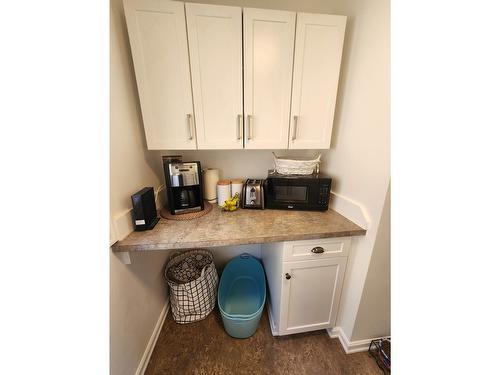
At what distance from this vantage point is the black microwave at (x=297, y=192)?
1192 millimetres

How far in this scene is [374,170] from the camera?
0.90 meters

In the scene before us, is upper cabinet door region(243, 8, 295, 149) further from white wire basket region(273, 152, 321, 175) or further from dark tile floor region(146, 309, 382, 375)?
dark tile floor region(146, 309, 382, 375)

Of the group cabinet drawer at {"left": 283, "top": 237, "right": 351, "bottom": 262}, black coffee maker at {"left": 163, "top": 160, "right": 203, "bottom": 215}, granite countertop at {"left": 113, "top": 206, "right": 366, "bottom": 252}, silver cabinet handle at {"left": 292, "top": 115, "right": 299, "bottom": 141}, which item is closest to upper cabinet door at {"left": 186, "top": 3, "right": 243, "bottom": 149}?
black coffee maker at {"left": 163, "top": 160, "right": 203, "bottom": 215}

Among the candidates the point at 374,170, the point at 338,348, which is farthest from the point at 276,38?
the point at 338,348

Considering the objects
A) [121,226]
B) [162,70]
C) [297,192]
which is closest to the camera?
[121,226]

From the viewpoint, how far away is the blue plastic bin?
1.17 meters

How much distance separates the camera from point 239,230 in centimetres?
100

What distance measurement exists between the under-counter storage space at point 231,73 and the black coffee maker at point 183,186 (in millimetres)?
127

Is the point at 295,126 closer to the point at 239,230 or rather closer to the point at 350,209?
the point at 350,209

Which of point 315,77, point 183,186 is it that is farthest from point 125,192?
point 315,77

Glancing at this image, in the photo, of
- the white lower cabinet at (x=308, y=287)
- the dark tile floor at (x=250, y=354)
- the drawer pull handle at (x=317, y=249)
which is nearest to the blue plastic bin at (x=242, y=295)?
the dark tile floor at (x=250, y=354)

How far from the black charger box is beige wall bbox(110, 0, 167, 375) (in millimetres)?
55

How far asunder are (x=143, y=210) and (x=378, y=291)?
146 cm

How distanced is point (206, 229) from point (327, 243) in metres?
0.73
